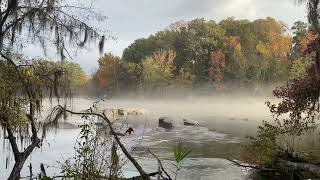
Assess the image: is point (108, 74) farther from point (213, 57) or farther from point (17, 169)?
point (17, 169)

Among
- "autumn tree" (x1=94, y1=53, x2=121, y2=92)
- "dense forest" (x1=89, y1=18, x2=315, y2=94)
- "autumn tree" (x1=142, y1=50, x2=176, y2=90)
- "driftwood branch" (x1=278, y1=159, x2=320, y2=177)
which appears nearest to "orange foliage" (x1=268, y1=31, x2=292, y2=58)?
"dense forest" (x1=89, y1=18, x2=315, y2=94)

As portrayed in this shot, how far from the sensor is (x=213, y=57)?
77375 mm

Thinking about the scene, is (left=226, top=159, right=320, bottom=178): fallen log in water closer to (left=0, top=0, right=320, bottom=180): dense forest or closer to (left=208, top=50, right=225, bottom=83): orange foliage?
(left=0, top=0, right=320, bottom=180): dense forest

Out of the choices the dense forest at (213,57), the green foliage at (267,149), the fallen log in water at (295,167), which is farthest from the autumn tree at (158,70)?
the fallen log in water at (295,167)

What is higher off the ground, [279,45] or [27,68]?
[279,45]

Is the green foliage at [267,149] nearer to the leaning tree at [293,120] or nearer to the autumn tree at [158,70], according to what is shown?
the leaning tree at [293,120]

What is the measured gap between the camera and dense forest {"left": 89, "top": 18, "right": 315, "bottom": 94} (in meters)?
75.6

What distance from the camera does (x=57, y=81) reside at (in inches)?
444

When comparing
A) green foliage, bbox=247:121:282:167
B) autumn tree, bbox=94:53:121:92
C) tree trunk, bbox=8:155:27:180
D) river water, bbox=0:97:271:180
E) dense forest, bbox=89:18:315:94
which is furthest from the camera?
autumn tree, bbox=94:53:121:92

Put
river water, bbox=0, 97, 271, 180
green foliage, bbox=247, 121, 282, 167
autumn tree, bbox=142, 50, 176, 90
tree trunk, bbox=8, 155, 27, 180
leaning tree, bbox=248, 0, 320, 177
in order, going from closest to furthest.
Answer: tree trunk, bbox=8, 155, 27, 180, leaning tree, bbox=248, 0, 320, 177, green foliage, bbox=247, 121, 282, 167, river water, bbox=0, 97, 271, 180, autumn tree, bbox=142, 50, 176, 90

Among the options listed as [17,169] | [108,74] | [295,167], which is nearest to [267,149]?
[295,167]

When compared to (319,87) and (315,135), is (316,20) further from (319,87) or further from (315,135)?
(315,135)

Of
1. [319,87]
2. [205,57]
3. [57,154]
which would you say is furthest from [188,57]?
[319,87]

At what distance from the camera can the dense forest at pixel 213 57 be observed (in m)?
75.6
